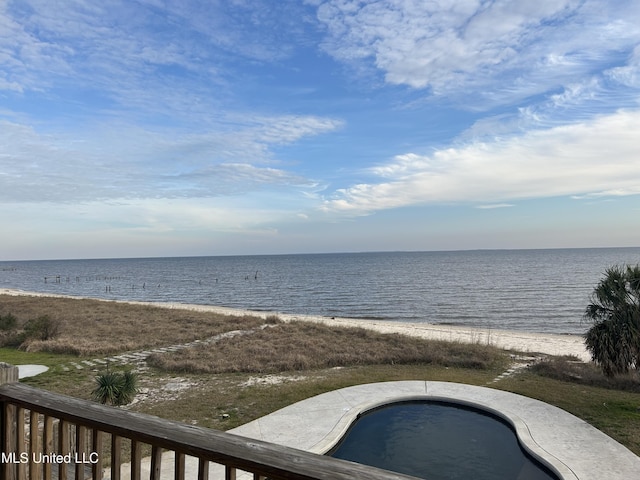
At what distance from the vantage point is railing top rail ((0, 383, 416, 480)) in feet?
5.17

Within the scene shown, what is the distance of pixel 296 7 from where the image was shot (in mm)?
11664

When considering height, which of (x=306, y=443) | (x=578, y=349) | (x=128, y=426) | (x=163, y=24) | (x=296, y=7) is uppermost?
(x=296, y=7)

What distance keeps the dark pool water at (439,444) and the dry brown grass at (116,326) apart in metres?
11.3

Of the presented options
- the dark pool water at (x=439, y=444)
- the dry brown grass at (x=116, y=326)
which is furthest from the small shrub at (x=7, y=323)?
the dark pool water at (x=439, y=444)

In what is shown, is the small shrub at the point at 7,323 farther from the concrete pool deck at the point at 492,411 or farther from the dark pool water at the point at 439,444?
the dark pool water at the point at 439,444

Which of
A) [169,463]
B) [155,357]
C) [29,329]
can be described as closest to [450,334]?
[155,357]

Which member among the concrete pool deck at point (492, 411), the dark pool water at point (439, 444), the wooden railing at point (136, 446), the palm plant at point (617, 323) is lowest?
the dark pool water at point (439, 444)

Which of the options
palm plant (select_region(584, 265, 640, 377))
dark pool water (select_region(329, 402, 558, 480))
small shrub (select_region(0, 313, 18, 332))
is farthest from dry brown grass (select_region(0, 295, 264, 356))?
palm plant (select_region(584, 265, 640, 377))

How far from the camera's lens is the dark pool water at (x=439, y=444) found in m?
6.70

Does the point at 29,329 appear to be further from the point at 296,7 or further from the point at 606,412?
the point at 606,412

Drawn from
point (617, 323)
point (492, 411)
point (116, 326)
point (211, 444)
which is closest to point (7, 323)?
point (116, 326)

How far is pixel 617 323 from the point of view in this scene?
990 cm

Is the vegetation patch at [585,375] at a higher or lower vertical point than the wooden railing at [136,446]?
lower

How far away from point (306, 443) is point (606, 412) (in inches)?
263
